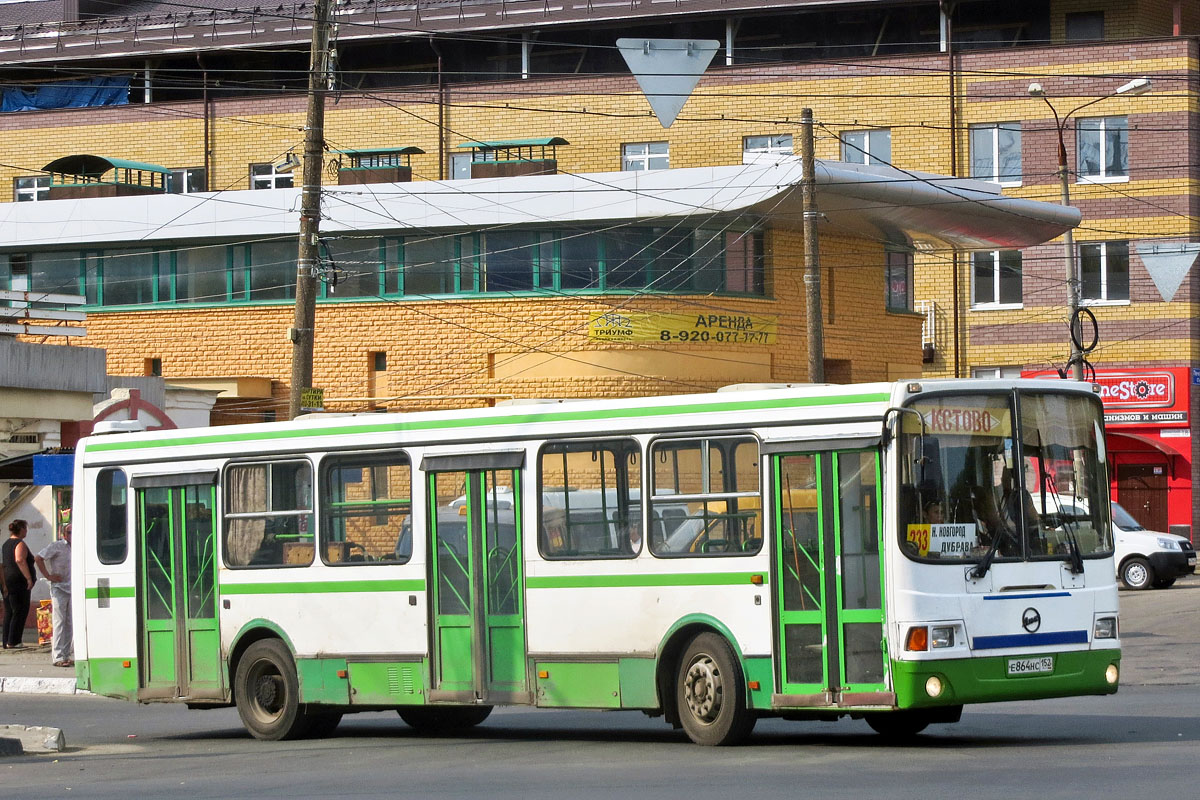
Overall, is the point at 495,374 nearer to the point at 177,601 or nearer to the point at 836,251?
the point at 836,251

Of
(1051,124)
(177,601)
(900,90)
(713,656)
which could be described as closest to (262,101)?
(900,90)

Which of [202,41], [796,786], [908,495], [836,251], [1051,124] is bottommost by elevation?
[796,786]

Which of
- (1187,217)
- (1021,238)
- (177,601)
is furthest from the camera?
(1187,217)

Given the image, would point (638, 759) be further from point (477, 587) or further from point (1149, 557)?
point (1149, 557)

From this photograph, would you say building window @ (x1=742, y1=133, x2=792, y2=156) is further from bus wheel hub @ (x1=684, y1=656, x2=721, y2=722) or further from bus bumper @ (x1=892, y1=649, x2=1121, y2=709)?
bus bumper @ (x1=892, y1=649, x2=1121, y2=709)

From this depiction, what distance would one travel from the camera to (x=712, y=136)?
47125 millimetres

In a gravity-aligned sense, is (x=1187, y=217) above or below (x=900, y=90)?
below

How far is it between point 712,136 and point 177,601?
110ft

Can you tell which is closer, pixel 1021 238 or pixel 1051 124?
pixel 1021 238

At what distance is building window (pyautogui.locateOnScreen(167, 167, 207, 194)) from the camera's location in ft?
166

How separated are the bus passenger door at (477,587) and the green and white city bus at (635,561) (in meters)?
0.02

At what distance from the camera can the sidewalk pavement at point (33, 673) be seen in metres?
20.6

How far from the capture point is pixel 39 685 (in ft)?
67.8

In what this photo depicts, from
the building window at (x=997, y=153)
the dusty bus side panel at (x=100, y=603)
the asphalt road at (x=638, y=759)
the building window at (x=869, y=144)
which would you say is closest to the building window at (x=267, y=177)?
the building window at (x=869, y=144)
